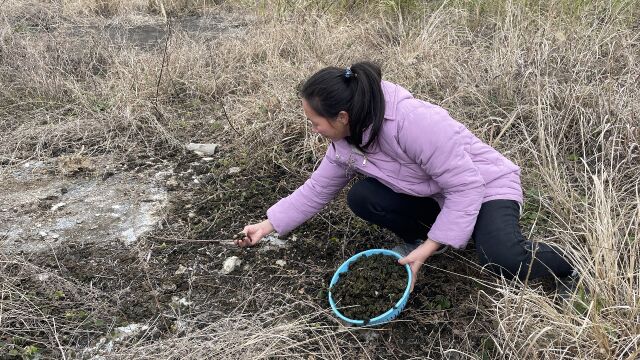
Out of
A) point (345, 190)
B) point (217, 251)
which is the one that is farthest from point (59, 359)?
point (345, 190)

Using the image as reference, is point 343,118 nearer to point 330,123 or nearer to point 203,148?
point 330,123

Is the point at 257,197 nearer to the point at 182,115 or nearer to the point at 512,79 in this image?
the point at 182,115

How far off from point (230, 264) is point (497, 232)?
1026mm

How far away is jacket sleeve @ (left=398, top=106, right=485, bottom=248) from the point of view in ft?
5.47

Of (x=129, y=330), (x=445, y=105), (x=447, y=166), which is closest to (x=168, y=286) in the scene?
(x=129, y=330)

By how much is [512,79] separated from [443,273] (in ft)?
4.27

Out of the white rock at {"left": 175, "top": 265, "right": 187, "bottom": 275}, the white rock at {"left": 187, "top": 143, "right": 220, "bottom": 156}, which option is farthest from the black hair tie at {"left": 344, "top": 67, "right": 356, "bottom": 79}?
the white rock at {"left": 187, "top": 143, "right": 220, "bottom": 156}

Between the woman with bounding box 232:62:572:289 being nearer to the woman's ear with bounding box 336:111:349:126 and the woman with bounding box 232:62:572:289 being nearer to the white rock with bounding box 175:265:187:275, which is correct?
the woman's ear with bounding box 336:111:349:126

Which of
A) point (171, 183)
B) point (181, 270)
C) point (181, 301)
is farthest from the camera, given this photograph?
point (171, 183)

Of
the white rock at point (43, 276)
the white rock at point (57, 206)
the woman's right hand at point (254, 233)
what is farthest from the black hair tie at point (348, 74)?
the white rock at point (57, 206)

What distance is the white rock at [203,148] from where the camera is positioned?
2.95m

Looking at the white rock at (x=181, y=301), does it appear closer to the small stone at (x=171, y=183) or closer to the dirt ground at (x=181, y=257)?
the dirt ground at (x=181, y=257)

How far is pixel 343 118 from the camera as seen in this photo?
1.65 meters

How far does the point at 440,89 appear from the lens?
2969 mm
